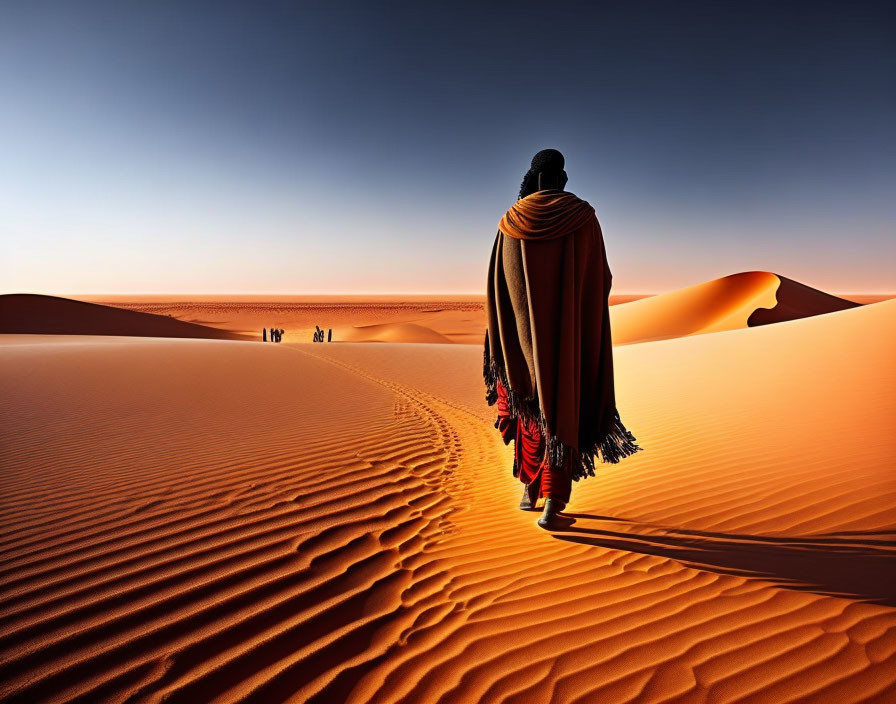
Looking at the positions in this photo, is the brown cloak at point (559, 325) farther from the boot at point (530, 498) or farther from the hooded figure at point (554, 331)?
the boot at point (530, 498)

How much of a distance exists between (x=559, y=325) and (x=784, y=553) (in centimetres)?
202

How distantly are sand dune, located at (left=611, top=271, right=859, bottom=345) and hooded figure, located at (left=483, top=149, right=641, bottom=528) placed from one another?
26753mm

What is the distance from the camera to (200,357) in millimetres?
15039

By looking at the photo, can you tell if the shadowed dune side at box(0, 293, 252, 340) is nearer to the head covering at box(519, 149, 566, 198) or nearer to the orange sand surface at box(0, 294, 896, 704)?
the orange sand surface at box(0, 294, 896, 704)

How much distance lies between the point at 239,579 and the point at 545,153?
3.58m

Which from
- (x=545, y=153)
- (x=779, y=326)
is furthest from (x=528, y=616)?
(x=779, y=326)

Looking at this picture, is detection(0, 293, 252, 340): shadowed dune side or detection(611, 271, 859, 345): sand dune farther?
detection(0, 293, 252, 340): shadowed dune side

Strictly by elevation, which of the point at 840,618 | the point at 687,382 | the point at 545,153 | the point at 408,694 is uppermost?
the point at 545,153

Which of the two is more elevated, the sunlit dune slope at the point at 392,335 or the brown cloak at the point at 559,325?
the sunlit dune slope at the point at 392,335

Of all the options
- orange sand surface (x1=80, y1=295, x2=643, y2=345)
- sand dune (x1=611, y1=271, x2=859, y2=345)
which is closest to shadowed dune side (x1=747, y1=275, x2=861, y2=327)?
sand dune (x1=611, y1=271, x2=859, y2=345)

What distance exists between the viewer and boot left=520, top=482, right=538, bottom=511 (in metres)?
4.02

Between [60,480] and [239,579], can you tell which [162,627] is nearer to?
[239,579]

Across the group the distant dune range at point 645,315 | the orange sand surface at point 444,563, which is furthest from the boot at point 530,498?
the distant dune range at point 645,315

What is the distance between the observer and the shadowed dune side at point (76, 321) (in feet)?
121
